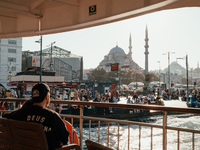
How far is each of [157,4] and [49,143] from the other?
3123 millimetres

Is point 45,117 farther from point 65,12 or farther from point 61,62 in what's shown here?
point 61,62

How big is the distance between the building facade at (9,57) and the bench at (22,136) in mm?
59924

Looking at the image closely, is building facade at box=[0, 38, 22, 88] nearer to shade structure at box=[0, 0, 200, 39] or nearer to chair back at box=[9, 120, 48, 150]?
shade structure at box=[0, 0, 200, 39]

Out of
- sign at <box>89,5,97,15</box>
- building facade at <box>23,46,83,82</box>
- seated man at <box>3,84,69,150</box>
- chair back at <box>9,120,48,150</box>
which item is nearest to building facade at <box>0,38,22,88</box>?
building facade at <box>23,46,83,82</box>

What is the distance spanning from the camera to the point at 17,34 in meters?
7.01

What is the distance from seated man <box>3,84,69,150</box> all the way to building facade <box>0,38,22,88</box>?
59915 millimetres

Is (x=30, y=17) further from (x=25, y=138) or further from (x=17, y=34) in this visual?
(x=25, y=138)

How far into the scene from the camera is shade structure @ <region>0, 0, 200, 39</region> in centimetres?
454

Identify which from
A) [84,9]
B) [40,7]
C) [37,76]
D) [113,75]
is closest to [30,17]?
[40,7]

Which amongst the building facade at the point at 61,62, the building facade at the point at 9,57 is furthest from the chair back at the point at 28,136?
the building facade at the point at 61,62

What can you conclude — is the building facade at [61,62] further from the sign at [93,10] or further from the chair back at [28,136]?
the chair back at [28,136]

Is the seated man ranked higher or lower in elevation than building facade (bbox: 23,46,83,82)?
lower

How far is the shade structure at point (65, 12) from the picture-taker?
454 cm

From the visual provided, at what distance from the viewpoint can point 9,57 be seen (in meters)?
61.0
